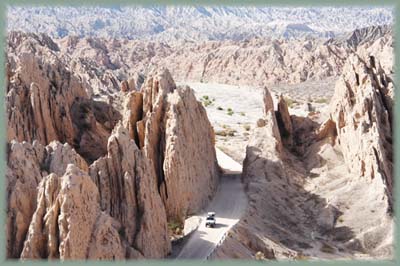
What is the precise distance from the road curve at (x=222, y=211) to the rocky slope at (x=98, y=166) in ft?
3.73

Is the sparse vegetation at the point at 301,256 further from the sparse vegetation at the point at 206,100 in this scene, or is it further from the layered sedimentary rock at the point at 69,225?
the sparse vegetation at the point at 206,100

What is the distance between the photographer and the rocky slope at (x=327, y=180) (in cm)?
4625

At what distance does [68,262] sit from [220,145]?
145 ft

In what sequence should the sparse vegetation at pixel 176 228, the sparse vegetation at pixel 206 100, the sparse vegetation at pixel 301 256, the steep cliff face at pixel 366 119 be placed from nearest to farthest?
the sparse vegetation at pixel 301 256 < the sparse vegetation at pixel 176 228 < the steep cliff face at pixel 366 119 < the sparse vegetation at pixel 206 100

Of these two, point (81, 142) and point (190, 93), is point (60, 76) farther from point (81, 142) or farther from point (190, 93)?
point (190, 93)

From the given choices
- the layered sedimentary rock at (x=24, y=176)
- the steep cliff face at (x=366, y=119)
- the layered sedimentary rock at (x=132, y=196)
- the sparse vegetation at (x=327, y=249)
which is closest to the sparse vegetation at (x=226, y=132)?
the steep cliff face at (x=366, y=119)

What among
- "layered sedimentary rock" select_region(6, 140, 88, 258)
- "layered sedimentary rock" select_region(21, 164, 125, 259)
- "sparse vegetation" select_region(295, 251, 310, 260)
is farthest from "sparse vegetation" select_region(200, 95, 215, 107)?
"layered sedimentary rock" select_region(21, 164, 125, 259)

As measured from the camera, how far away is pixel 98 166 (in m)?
→ 37.5

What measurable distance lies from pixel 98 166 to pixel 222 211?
1354cm

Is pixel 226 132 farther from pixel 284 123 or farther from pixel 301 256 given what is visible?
pixel 301 256

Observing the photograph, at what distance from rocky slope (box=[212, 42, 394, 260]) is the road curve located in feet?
2.63

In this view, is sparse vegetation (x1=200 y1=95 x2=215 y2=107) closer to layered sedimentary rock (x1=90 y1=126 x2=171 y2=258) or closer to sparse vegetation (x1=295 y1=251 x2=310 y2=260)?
sparse vegetation (x1=295 y1=251 x2=310 y2=260)

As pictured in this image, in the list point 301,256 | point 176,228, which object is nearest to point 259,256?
point 301,256

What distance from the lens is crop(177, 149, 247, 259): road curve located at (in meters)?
39.9
